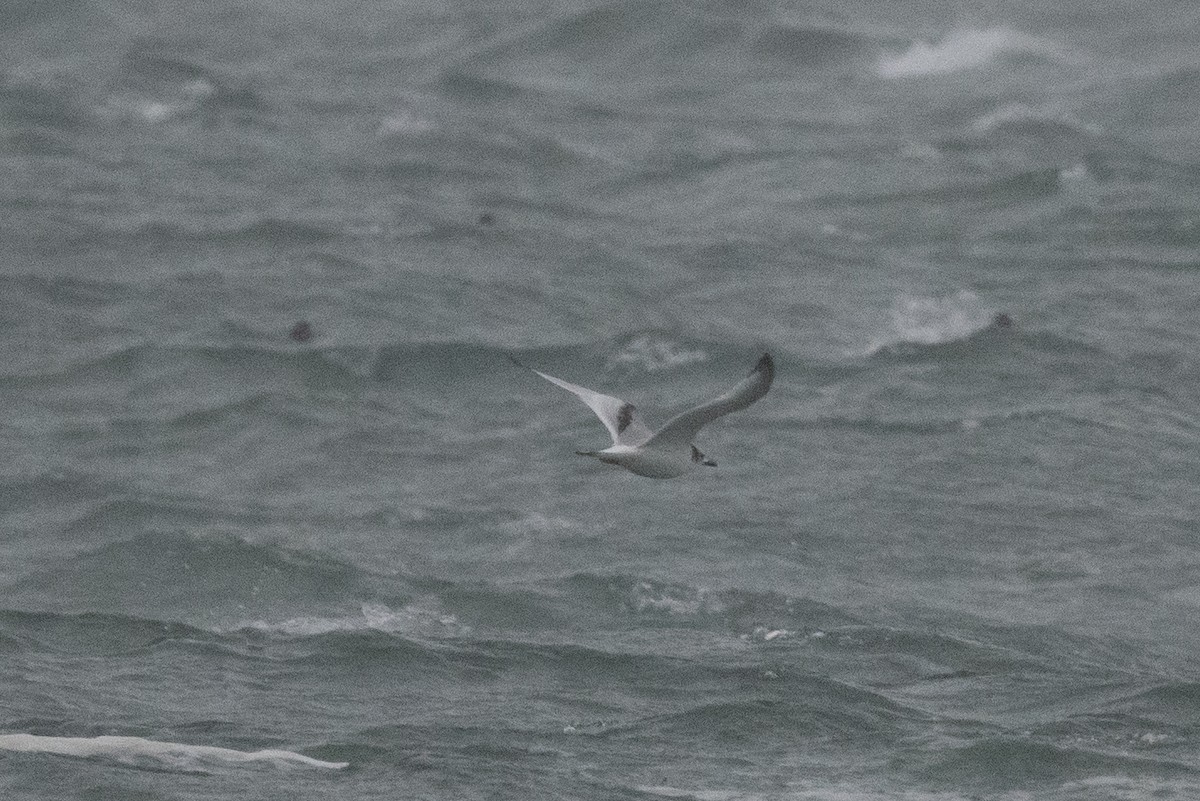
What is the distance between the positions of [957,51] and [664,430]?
29.8 metres

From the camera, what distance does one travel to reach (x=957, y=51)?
1772 inches

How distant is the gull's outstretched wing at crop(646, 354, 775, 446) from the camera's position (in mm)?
15352

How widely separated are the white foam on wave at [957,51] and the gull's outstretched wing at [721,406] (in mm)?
27584

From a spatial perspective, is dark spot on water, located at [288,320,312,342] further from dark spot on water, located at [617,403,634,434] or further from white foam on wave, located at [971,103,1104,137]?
white foam on wave, located at [971,103,1104,137]

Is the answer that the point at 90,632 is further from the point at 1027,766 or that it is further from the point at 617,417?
the point at 1027,766

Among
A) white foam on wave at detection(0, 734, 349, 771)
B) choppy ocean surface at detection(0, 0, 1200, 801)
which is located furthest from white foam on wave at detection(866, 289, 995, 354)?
white foam on wave at detection(0, 734, 349, 771)

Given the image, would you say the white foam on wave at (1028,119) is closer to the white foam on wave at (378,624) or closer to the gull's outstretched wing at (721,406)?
the white foam on wave at (378,624)

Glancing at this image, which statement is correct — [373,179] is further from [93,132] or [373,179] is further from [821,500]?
[821,500]

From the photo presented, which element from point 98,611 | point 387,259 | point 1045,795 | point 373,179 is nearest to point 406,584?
point 98,611

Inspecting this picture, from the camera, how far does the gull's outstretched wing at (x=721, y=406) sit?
15352 millimetres

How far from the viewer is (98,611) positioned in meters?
21.5

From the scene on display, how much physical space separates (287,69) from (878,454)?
20.2 metres

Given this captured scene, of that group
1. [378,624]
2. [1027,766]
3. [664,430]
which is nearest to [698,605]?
[378,624]

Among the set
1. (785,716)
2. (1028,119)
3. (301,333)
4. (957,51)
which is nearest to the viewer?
(785,716)
